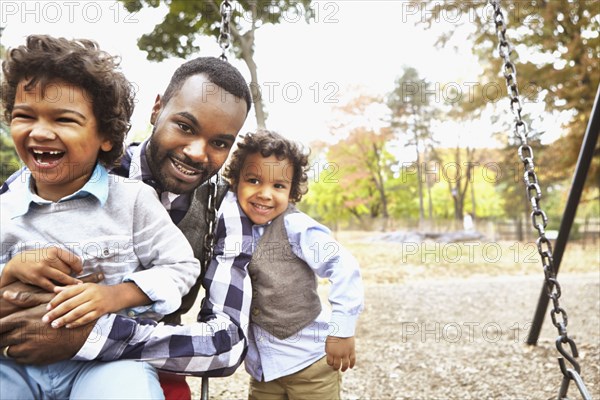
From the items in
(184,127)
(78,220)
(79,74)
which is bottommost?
(78,220)

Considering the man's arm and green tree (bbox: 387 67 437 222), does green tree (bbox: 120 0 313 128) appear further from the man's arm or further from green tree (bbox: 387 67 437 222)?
green tree (bbox: 387 67 437 222)

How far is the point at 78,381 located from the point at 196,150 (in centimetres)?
71

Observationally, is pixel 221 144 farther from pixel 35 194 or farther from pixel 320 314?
pixel 320 314

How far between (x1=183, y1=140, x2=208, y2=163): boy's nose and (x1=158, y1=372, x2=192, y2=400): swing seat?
66 centimetres

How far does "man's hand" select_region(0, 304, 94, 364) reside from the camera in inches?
46.0

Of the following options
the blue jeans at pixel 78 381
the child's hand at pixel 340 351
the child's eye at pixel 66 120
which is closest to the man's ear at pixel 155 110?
the child's eye at pixel 66 120

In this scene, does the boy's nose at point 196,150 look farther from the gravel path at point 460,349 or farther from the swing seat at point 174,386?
the gravel path at point 460,349

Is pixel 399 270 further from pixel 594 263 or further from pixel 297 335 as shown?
pixel 297 335

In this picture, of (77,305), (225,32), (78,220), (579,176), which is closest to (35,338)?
(77,305)

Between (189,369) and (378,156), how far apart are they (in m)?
19.0

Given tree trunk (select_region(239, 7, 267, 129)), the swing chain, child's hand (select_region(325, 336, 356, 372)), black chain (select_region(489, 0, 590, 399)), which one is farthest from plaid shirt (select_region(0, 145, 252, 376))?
tree trunk (select_region(239, 7, 267, 129))

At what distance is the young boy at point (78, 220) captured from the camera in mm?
1194

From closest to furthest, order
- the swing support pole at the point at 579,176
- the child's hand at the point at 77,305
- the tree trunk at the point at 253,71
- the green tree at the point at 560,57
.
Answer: the child's hand at the point at 77,305 → the swing support pole at the point at 579,176 → the tree trunk at the point at 253,71 → the green tree at the point at 560,57

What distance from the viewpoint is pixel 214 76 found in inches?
61.6
